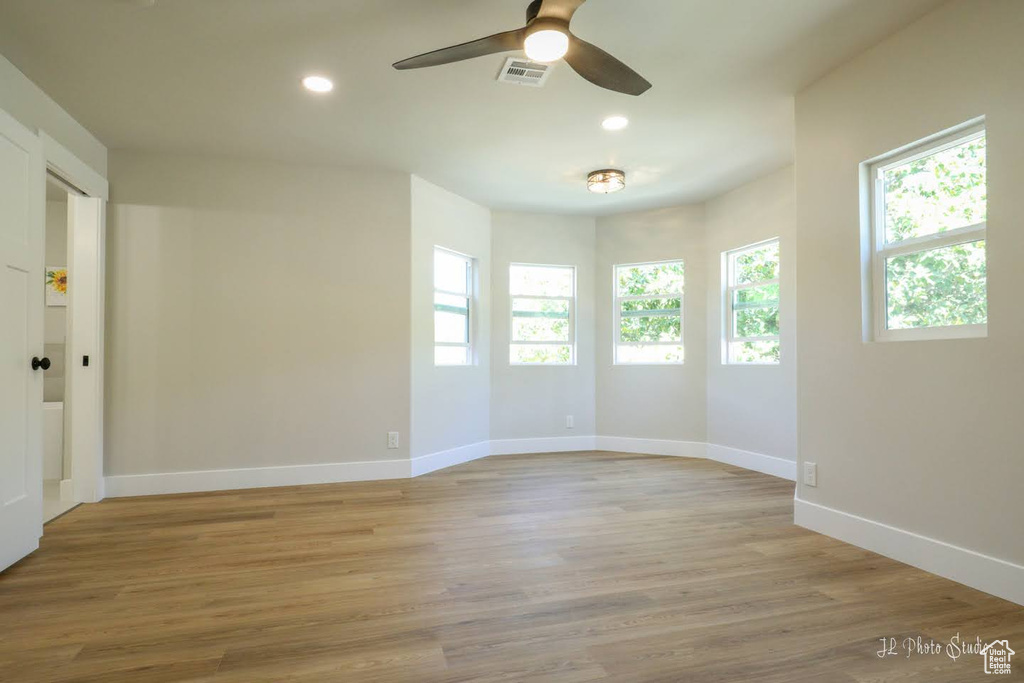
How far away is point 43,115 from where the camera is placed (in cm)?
326

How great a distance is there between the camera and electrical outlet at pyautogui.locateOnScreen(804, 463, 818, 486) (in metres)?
3.23

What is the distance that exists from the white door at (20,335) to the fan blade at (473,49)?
6.68 feet

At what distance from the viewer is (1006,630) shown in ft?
6.55

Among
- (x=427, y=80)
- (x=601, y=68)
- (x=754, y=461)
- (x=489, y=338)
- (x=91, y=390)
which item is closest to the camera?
(x=601, y=68)

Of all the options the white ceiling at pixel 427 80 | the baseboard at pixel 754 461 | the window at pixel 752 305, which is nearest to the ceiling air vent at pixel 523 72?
the white ceiling at pixel 427 80

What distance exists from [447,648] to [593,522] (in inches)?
65.2

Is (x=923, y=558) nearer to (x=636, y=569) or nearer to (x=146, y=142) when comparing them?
(x=636, y=569)

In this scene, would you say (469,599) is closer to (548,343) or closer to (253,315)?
(253,315)

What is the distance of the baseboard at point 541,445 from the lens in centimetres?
586

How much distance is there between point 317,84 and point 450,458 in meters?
3.27

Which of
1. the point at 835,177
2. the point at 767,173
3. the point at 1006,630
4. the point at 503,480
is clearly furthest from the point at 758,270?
the point at 1006,630

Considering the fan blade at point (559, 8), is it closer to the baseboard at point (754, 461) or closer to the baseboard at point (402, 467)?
the baseboard at point (402, 467)

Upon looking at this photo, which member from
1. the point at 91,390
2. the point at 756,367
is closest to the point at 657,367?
the point at 756,367

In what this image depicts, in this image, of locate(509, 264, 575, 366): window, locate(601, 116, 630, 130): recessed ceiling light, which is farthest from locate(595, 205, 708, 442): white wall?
locate(601, 116, 630, 130): recessed ceiling light
